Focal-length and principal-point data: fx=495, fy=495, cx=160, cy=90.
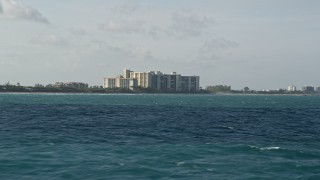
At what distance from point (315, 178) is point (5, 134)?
4171 cm

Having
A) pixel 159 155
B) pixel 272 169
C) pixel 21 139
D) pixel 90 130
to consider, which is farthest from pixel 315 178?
pixel 90 130

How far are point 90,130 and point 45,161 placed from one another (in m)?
29.2

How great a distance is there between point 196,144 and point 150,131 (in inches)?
638

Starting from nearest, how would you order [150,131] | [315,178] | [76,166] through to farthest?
[315,178] → [76,166] → [150,131]

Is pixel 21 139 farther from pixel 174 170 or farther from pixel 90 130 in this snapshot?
pixel 174 170

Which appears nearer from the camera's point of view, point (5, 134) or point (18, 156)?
point (18, 156)

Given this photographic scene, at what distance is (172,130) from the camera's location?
7444cm

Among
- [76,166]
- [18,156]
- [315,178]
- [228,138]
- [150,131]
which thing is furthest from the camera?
[150,131]

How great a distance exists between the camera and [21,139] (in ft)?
194

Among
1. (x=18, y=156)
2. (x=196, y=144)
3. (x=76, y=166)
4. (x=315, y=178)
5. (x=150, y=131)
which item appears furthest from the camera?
(x=150, y=131)

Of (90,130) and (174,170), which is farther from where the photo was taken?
(90,130)

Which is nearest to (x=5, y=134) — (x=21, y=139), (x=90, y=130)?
(x=21, y=139)

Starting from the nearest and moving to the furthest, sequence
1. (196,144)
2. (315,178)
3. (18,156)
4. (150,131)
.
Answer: (315,178), (18,156), (196,144), (150,131)

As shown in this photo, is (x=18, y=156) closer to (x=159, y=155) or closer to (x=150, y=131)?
(x=159, y=155)
